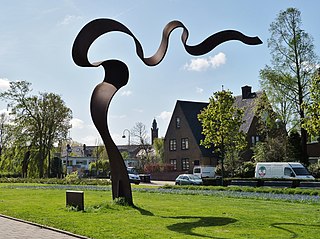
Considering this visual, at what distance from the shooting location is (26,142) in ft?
168

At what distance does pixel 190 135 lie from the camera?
62219mm

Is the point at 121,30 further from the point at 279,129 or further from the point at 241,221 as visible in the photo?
the point at 279,129

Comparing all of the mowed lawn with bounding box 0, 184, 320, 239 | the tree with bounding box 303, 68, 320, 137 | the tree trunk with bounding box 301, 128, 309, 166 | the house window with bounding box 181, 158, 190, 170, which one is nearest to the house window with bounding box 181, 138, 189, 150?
the house window with bounding box 181, 158, 190, 170

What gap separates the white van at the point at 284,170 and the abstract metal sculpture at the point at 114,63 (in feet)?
76.9

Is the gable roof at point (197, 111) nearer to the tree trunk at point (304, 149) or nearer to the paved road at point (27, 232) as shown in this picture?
the tree trunk at point (304, 149)

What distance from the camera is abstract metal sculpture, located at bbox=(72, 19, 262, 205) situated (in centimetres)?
1500

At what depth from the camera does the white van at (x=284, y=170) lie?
3625 cm

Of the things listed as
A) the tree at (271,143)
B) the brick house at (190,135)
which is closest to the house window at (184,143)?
the brick house at (190,135)

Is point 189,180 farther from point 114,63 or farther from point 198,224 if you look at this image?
point 198,224

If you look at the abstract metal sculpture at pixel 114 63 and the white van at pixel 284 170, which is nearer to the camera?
the abstract metal sculpture at pixel 114 63

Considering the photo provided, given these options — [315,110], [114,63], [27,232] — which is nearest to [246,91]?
[315,110]

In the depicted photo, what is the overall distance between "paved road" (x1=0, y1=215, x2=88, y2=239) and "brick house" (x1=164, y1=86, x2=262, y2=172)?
4827cm

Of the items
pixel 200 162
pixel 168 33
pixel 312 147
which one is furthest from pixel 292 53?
pixel 168 33

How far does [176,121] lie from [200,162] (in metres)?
8.08
